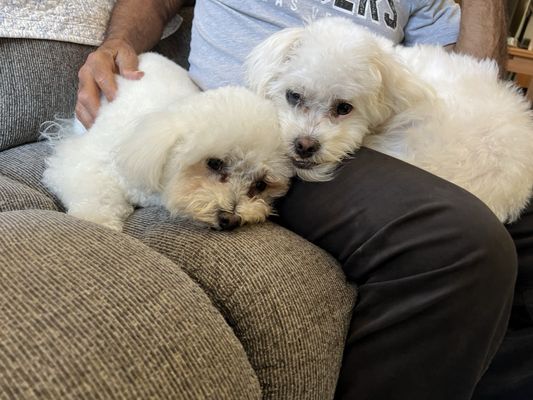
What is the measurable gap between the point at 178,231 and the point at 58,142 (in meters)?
0.53

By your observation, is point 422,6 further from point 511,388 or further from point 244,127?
point 511,388

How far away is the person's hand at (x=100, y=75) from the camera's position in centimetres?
117

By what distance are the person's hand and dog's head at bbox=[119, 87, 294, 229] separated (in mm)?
294

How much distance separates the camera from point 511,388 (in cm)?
111

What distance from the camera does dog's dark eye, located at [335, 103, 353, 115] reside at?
1.00 metres

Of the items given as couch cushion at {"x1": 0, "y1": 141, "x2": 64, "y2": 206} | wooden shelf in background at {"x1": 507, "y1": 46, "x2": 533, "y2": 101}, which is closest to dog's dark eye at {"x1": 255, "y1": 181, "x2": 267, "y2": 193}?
couch cushion at {"x1": 0, "y1": 141, "x2": 64, "y2": 206}

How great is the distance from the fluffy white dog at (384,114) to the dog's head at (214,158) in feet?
0.21

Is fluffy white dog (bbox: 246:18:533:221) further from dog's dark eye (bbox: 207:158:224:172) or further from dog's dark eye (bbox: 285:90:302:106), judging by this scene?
dog's dark eye (bbox: 207:158:224:172)

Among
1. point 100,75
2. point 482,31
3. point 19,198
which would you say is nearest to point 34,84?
point 100,75

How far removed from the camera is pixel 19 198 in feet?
2.95

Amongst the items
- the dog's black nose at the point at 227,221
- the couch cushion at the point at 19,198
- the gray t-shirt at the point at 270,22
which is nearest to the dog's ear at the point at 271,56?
the gray t-shirt at the point at 270,22

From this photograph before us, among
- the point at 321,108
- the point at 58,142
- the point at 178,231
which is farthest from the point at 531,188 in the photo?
the point at 58,142

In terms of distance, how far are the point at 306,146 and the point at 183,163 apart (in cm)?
24

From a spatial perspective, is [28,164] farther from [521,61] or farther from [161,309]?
[521,61]
